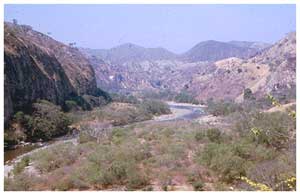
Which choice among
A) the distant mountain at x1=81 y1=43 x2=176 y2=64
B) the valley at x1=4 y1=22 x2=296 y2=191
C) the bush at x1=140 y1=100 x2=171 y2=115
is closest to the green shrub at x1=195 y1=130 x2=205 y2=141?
the valley at x1=4 y1=22 x2=296 y2=191

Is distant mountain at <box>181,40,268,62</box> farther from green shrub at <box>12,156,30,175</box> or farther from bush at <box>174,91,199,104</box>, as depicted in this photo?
green shrub at <box>12,156,30,175</box>

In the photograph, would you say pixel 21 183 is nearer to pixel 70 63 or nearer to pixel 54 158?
pixel 54 158

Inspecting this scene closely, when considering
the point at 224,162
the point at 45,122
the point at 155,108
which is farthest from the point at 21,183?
the point at 155,108

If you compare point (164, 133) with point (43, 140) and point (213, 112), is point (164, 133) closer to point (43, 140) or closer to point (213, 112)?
point (43, 140)

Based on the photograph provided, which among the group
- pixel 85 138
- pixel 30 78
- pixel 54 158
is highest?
pixel 30 78

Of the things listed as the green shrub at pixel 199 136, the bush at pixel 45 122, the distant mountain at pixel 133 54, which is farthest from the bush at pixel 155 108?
the distant mountain at pixel 133 54

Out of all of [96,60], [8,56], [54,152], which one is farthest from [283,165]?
[96,60]

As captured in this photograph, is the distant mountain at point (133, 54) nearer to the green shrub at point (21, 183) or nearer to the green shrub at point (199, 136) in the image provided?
the green shrub at point (199, 136)

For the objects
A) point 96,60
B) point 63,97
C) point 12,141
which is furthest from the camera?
point 96,60

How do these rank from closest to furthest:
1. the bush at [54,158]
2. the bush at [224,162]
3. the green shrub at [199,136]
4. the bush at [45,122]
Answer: the bush at [224,162], the bush at [54,158], the green shrub at [199,136], the bush at [45,122]

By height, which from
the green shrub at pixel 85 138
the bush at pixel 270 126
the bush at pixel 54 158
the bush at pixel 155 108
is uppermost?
the bush at pixel 270 126

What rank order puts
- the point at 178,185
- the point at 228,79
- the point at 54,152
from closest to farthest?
the point at 178,185 < the point at 54,152 < the point at 228,79
